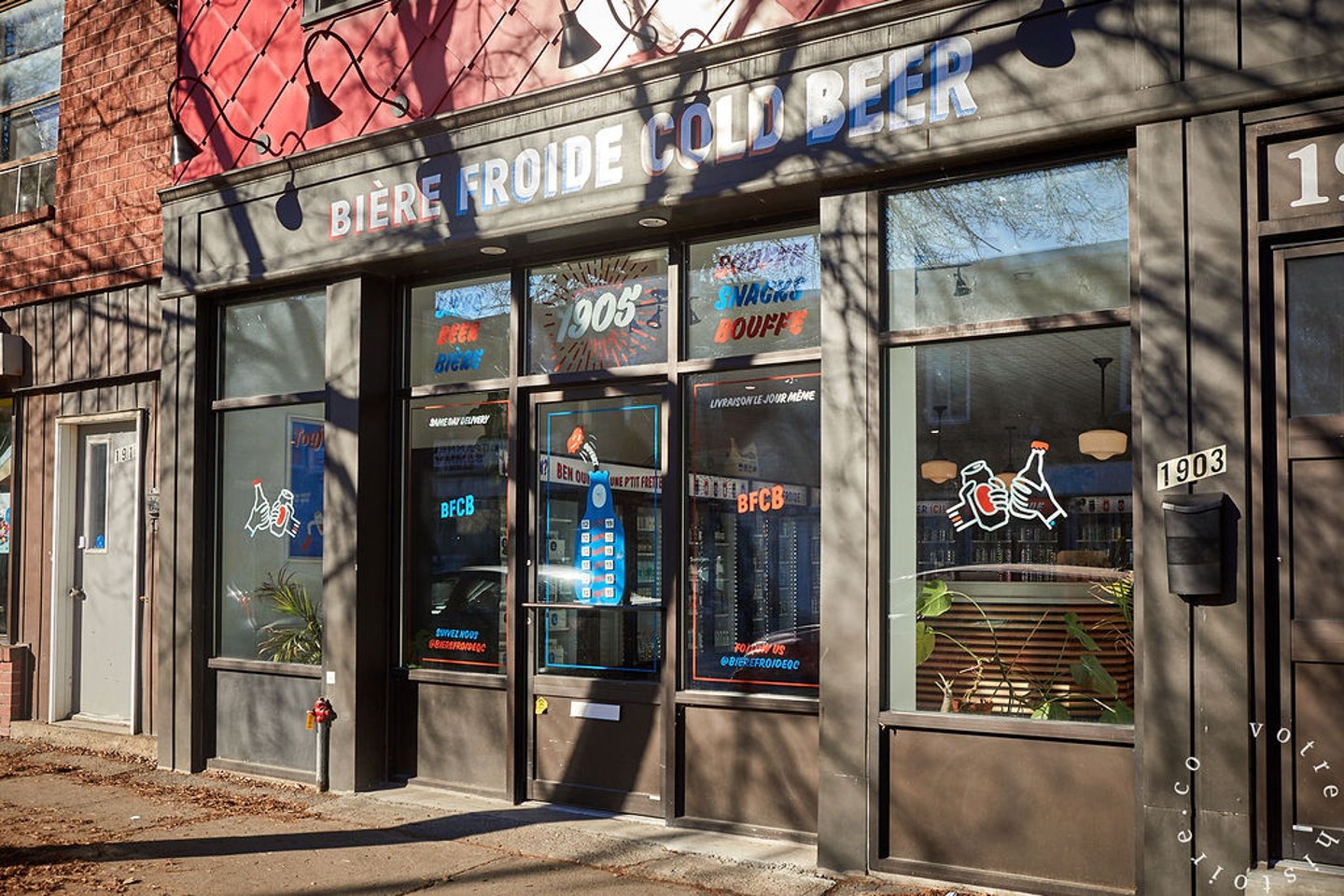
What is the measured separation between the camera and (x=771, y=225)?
22.9ft

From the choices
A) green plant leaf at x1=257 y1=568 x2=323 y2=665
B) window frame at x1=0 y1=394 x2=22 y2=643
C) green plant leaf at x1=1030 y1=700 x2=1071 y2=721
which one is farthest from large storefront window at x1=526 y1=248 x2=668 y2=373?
window frame at x1=0 y1=394 x2=22 y2=643

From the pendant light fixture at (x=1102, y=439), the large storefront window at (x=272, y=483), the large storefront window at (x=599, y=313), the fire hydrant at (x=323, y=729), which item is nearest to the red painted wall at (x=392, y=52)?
the large storefront window at (x=599, y=313)

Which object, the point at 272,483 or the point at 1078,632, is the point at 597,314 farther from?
the point at 1078,632

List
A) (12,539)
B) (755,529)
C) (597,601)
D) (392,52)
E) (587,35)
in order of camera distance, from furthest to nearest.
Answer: (12,539) < (392,52) < (597,601) < (587,35) < (755,529)

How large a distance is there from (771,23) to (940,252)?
1.52 metres

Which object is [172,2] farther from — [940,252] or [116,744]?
[940,252]

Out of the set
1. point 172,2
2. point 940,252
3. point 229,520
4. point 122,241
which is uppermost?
point 172,2

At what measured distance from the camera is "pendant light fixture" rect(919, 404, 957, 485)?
619 cm

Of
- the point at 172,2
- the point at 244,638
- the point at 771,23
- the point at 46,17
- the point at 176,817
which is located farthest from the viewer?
the point at 46,17

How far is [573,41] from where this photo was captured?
24.4ft

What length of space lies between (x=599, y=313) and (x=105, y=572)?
5065 millimetres

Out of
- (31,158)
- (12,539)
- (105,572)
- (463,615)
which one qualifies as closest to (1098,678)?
(463,615)

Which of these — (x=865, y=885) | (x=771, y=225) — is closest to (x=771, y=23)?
(x=771, y=225)

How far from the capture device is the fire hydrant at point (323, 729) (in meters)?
8.08
